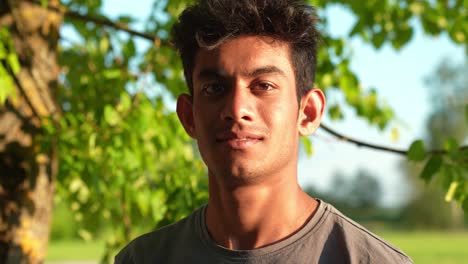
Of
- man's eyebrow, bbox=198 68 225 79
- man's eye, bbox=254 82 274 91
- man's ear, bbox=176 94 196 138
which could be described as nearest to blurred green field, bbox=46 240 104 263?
man's ear, bbox=176 94 196 138

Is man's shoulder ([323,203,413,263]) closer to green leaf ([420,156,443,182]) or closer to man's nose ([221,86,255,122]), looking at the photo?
man's nose ([221,86,255,122])

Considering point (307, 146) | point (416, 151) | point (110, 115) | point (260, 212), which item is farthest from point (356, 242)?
point (110, 115)

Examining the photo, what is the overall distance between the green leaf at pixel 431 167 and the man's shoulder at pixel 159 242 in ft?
6.81

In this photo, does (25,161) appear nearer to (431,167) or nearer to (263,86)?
(431,167)

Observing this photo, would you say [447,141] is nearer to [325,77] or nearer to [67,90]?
[325,77]

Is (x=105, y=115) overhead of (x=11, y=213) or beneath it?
overhead

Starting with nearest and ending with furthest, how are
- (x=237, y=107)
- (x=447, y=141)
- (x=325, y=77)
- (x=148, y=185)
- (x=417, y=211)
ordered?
(x=237, y=107) → (x=447, y=141) → (x=148, y=185) → (x=325, y=77) → (x=417, y=211)

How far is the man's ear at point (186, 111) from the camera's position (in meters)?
2.79

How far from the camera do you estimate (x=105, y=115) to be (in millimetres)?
4941

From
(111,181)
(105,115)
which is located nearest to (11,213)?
(111,181)

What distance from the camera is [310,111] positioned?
8.87ft

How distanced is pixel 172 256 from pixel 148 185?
9.99 ft

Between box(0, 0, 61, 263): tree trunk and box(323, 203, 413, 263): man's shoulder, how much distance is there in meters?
3.72

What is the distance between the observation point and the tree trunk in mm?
5895
